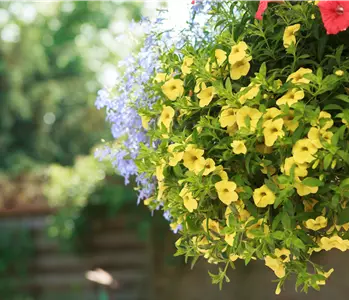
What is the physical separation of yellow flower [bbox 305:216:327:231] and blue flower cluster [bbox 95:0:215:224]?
0.32 m

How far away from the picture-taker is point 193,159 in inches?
33.2

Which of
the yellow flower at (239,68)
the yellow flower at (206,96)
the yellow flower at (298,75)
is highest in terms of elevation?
the yellow flower at (239,68)

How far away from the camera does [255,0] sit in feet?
2.81

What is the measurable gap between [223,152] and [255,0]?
231mm


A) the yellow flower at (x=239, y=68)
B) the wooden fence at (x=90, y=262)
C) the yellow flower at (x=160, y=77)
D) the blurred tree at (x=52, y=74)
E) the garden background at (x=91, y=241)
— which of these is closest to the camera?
the yellow flower at (x=239, y=68)

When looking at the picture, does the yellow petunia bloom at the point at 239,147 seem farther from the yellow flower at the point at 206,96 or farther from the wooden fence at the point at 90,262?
the wooden fence at the point at 90,262

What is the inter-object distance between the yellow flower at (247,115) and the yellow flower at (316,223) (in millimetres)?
155

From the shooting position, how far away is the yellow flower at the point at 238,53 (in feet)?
2.67

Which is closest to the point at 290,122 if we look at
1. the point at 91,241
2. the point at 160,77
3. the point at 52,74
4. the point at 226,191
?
the point at 226,191

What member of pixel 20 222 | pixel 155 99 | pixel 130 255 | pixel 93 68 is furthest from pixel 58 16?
pixel 155 99

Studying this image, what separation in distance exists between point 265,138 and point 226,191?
96mm

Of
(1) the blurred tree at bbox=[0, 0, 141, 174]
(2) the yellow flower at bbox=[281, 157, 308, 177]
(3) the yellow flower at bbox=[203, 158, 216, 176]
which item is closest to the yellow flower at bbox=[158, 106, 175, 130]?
(3) the yellow flower at bbox=[203, 158, 216, 176]

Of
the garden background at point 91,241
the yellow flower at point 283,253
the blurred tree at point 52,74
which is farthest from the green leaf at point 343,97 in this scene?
the blurred tree at point 52,74

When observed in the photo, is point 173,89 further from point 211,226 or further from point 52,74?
point 52,74
